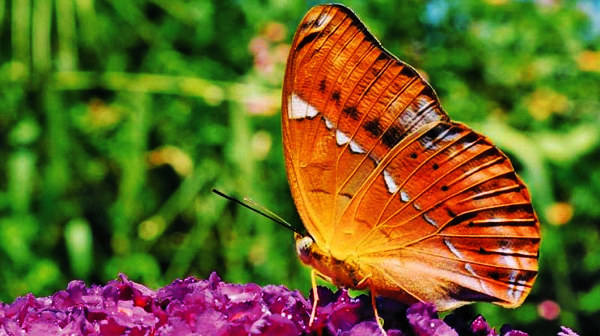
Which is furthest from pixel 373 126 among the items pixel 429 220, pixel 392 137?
pixel 429 220

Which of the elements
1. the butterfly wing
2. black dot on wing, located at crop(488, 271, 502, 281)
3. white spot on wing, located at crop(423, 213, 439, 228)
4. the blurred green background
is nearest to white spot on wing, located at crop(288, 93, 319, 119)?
the butterfly wing

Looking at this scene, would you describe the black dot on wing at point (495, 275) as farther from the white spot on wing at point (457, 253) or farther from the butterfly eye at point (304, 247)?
the butterfly eye at point (304, 247)

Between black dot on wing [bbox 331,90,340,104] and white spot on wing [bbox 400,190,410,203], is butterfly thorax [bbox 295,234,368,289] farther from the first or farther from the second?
black dot on wing [bbox 331,90,340,104]

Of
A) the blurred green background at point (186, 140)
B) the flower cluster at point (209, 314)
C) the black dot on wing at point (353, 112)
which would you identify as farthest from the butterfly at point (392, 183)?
the blurred green background at point (186, 140)

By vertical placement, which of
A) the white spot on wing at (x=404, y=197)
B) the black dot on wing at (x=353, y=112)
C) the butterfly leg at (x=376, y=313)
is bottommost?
the butterfly leg at (x=376, y=313)

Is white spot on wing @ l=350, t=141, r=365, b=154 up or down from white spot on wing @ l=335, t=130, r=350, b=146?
down

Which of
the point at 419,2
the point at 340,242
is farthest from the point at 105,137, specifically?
the point at 340,242

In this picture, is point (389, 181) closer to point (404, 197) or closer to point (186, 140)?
point (404, 197)
